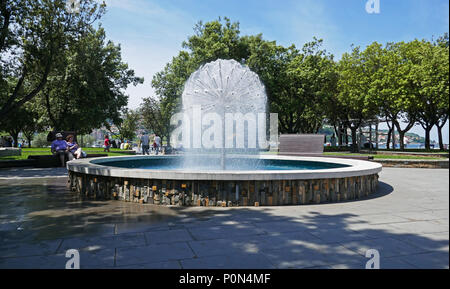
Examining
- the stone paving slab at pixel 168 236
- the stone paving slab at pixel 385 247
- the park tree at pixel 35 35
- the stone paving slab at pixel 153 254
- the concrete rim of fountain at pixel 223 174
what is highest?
the park tree at pixel 35 35

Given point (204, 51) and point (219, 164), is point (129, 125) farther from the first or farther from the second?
point (219, 164)

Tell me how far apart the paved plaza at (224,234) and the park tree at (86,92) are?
2092 centimetres

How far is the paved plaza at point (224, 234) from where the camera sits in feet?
11.0

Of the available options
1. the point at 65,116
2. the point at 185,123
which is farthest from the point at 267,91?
the point at 65,116

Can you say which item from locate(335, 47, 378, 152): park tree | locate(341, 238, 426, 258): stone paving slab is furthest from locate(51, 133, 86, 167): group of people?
locate(335, 47, 378, 152): park tree

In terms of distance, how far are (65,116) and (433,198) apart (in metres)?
28.3

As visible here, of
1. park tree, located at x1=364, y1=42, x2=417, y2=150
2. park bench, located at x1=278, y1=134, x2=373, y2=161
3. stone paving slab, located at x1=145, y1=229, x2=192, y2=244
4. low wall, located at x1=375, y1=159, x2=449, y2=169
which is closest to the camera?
stone paving slab, located at x1=145, y1=229, x2=192, y2=244

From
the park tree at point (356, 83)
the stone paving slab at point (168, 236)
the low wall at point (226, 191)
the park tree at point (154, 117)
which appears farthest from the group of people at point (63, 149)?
the park tree at point (154, 117)

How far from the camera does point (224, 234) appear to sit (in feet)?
14.3

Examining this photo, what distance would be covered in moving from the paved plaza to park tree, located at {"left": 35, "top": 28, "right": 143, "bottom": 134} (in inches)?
824

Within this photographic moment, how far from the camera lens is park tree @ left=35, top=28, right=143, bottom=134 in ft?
82.5

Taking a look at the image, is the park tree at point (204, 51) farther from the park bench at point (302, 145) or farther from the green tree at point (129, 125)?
the green tree at point (129, 125)

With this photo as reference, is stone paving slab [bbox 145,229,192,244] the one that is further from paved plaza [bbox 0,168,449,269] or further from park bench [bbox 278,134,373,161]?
park bench [bbox 278,134,373,161]
